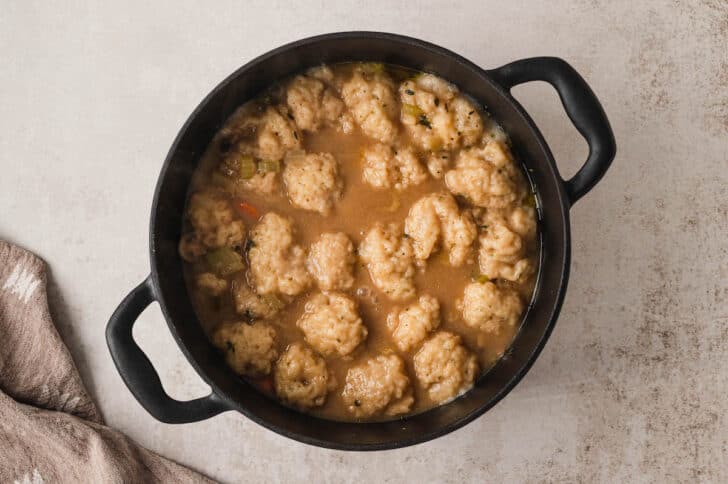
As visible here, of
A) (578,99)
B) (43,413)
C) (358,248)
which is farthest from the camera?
(43,413)

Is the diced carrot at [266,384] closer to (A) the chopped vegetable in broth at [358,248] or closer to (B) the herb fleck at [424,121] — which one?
(A) the chopped vegetable in broth at [358,248]

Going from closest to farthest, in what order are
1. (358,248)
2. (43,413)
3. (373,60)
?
(358,248)
(373,60)
(43,413)

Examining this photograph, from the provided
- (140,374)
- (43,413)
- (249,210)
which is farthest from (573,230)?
(43,413)

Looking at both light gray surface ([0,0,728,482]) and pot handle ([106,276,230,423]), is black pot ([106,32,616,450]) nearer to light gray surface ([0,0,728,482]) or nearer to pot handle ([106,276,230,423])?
pot handle ([106,276,230,423])

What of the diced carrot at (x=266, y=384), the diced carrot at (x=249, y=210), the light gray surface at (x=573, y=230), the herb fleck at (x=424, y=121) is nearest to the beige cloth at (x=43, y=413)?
the light gray surface at (x=573, y=230)

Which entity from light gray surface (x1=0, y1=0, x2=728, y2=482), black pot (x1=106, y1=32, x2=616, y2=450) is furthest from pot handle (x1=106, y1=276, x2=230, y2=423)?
light gray surface (x1=0, y1=0, x2=728, y2=482)

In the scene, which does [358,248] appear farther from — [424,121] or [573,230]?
[573,230]
